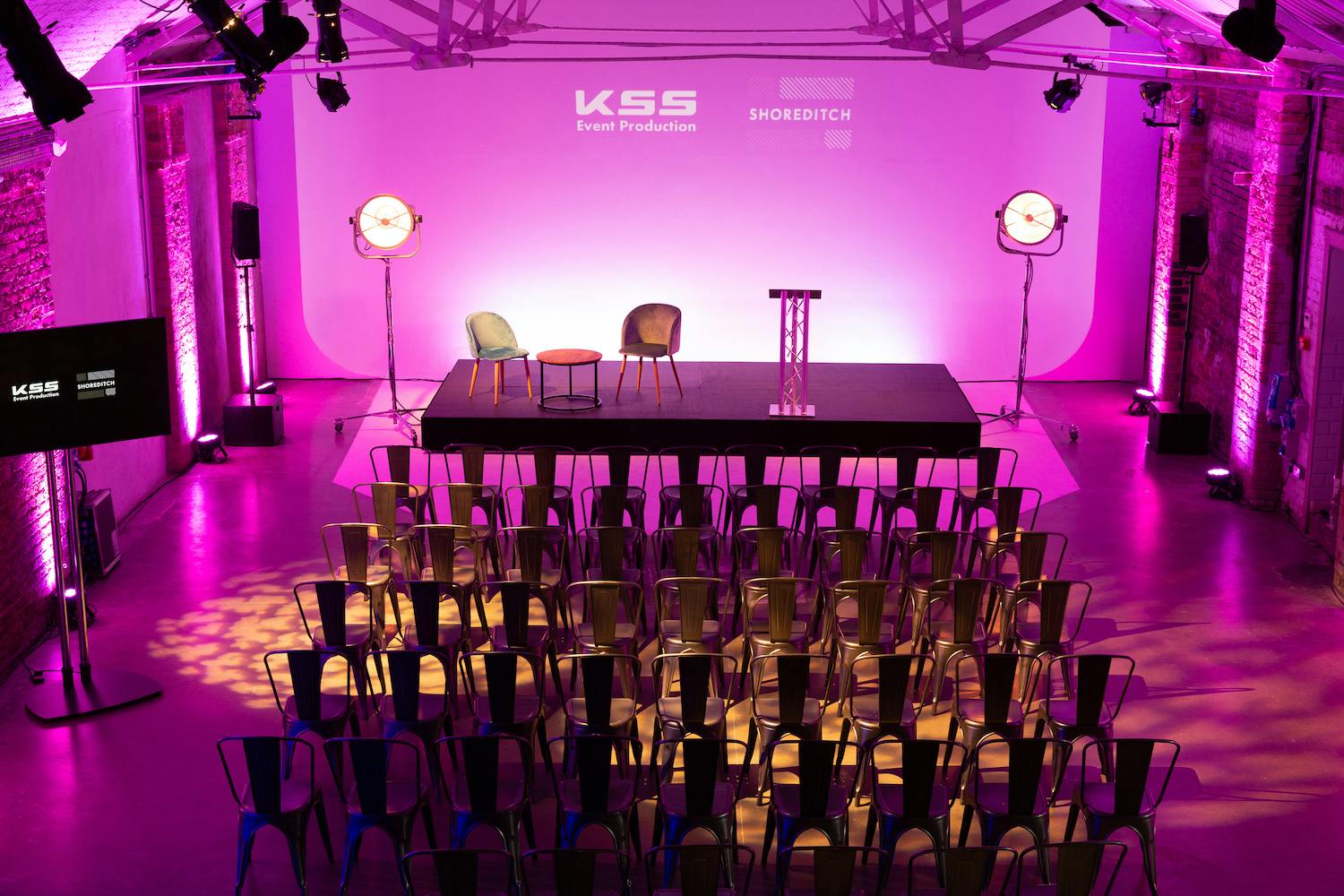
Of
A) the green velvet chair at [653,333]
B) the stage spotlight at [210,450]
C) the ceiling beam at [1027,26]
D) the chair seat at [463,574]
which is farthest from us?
the green velvet chair at [653,333]

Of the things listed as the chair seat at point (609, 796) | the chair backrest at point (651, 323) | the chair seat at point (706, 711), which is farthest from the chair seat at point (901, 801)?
the chair backrest at point (651, 323)

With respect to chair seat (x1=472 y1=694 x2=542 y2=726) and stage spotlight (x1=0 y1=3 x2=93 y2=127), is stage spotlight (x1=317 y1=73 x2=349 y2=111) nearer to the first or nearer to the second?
stage spotlight (x1=0 y1=3 x2=93 y2=127)

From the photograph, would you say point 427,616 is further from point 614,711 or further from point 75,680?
point 75,680

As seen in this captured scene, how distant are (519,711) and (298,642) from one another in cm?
263

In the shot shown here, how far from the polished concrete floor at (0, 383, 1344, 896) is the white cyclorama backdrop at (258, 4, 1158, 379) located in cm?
246

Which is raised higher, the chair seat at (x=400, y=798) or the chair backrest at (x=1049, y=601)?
the chair backrest at (x=1049, y=601)

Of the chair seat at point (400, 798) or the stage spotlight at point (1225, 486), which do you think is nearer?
the chair seat at point (400, 798)

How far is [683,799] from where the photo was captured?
649cm

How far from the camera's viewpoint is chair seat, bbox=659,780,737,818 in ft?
20.7

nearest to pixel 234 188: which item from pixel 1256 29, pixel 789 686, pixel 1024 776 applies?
pixel 789 686

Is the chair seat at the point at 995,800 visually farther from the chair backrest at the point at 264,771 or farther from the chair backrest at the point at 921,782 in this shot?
the chair backrest at the point at 264,771

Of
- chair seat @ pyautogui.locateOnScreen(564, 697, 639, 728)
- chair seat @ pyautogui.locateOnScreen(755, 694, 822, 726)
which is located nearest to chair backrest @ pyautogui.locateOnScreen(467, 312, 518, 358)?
chair seat @ pyautogui.locateOnScreen(564, 697, 639, 728)

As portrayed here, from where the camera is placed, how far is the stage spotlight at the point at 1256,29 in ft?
24.1

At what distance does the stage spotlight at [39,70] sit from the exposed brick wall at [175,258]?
5.83 metres
